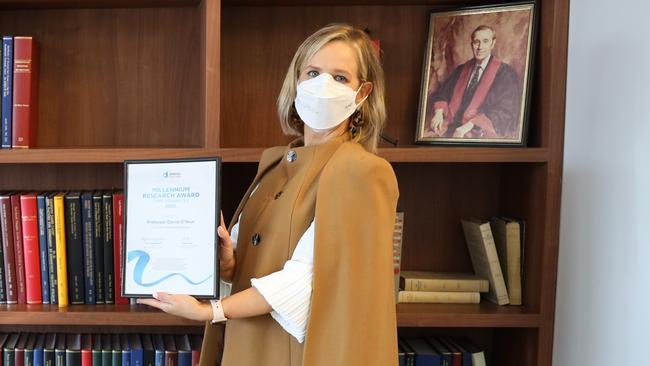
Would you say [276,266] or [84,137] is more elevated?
[84,137]

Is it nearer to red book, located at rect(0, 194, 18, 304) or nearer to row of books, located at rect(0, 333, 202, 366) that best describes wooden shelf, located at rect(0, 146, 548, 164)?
red book, located at rect(0, 194, 18, 304)

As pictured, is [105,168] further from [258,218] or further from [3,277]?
[258,218]

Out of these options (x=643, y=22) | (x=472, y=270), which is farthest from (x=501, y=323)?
(x=643, y=22)

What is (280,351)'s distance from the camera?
1.05 m

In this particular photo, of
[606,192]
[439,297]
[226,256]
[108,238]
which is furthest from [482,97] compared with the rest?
[108,238]

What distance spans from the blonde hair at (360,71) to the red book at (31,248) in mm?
642

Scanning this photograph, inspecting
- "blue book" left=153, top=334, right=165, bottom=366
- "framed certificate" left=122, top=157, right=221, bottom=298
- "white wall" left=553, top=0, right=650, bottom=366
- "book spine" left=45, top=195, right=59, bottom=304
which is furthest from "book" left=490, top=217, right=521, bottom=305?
"book spine" left=45, top=195, right=59, bottom=304

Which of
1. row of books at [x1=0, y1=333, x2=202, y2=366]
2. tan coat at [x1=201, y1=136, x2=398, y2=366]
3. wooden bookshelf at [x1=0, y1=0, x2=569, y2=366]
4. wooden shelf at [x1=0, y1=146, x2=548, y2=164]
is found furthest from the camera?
wooden bookshelf at [x1=0, y1=0, x2=569, y2=366]

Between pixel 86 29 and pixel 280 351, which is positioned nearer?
pixel 280 351

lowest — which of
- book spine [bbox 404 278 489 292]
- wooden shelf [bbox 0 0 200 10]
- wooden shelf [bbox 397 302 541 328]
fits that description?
wooden shelf [bbox 397 302 541 328]

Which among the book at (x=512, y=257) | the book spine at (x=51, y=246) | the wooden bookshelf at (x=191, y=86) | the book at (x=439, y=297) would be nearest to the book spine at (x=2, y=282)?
the book spine at (x=51, y=246)

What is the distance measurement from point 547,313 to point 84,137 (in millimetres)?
1189

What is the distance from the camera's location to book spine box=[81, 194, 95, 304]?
1.38m

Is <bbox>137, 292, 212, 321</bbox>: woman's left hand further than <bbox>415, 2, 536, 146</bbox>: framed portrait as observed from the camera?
No
